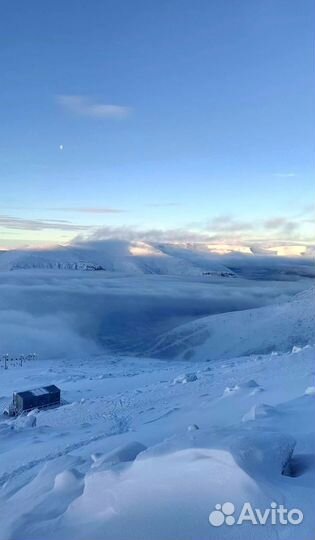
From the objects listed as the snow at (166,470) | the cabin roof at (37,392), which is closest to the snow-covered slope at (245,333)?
the cabin roof at (37,392)

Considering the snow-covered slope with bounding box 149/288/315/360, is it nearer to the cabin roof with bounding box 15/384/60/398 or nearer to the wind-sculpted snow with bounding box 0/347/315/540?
the cabin roof with bounding box 15/384/60/398

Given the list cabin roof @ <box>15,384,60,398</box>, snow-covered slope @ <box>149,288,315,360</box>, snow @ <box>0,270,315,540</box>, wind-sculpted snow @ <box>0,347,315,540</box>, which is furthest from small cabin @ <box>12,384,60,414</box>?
snow-covered slope @ <box>149,288,315,360</box>

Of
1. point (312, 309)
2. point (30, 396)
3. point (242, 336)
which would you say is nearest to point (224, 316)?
point (242, 336)

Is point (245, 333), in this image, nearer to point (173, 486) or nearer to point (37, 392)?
point (37, 392)

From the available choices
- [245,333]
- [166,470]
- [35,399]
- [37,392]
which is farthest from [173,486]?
[245,333]

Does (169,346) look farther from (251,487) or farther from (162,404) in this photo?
(251,487)
